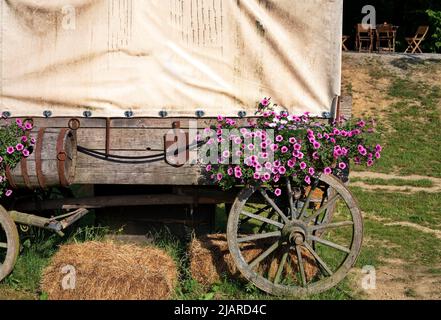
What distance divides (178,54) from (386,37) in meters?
16.0

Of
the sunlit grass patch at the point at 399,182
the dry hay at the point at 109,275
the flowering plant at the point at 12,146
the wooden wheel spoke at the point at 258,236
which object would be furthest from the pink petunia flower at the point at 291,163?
the sunlit grass patch at the point at 399,182

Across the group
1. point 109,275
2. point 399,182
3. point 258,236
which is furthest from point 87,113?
point 399,182

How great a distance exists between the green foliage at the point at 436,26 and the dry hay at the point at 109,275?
17.5 metres

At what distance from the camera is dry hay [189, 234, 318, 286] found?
17.4 ft

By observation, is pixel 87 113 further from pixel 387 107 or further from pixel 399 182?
pixel 387 107

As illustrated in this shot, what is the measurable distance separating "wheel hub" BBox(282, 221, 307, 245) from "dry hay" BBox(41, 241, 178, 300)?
1.05 m

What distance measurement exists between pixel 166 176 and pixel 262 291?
1257 millimetres

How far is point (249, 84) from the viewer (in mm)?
5121

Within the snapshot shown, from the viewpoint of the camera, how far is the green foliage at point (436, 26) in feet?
66.1

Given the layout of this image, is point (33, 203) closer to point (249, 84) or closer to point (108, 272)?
point (108, 272)

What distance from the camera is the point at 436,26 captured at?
20359 millimetres

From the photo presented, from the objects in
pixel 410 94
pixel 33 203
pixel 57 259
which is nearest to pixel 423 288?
pixel 57 259

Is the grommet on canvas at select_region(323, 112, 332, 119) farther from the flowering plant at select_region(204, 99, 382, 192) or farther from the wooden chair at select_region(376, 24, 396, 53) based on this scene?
the wooden chair at select_region(376, 24, 396, 53)

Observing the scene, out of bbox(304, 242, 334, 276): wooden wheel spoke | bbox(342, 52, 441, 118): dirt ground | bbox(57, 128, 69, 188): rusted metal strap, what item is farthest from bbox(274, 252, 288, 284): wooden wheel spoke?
bbox(342, 52, 441, 118): dirt ground
